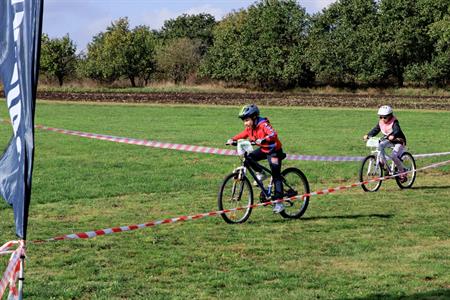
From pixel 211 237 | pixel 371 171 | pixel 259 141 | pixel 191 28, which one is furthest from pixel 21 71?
pixel 191 28

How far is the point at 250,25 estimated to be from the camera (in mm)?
90250

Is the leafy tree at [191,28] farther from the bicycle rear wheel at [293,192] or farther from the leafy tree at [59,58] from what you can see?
the bicycle rear wheel at [293,192]

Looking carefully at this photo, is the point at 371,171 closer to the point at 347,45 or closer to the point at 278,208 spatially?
the point at 278,208

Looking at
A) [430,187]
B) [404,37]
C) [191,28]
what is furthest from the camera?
[191,28]

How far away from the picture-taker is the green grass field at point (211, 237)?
24.9 ft

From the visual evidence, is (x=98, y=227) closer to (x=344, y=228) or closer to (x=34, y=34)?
(x=344, y=228)

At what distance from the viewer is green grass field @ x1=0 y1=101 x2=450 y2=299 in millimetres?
7586

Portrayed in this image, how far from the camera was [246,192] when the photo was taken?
11.2m

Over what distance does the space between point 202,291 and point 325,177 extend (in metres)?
9.65

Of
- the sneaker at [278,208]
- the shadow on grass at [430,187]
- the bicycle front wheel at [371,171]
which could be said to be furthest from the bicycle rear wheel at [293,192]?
the shadow on grass at [430,187]

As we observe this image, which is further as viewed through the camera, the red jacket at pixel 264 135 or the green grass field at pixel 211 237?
the red jacket at pixel 264 135

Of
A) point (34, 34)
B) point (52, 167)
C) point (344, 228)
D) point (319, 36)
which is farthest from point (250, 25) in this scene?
point (34, 34)

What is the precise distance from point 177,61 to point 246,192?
86596 mm

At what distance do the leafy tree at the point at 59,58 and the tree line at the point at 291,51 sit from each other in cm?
12
